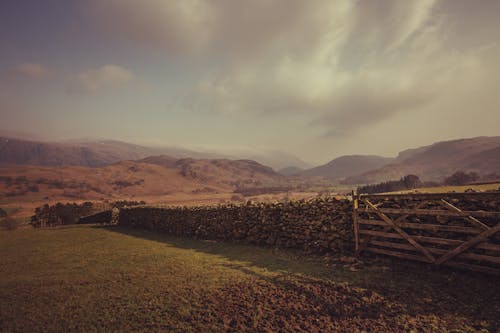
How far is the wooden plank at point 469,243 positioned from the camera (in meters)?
6.25

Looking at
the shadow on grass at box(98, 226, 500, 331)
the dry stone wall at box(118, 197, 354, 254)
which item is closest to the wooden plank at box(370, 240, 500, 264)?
the shadow on grass at box(98, 226, 500, 331)

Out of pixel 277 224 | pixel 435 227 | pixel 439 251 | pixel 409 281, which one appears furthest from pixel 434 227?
pixel 277 224

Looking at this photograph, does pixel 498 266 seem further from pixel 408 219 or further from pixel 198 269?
pixel 198 269

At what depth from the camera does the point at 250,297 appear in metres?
6.40

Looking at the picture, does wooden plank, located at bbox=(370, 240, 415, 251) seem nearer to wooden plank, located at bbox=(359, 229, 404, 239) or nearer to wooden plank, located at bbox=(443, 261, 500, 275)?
wooden plank, located at bbox=(359, 229, 404, 239)

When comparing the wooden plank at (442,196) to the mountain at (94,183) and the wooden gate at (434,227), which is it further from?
the mountain at (94,183)

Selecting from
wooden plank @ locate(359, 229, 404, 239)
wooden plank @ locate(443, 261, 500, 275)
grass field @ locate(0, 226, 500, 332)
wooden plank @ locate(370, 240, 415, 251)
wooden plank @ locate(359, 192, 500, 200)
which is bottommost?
grass field @ locate(0, 226, 500, 332)

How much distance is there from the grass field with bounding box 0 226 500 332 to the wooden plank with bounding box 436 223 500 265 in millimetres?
448

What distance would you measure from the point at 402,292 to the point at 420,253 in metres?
2.47

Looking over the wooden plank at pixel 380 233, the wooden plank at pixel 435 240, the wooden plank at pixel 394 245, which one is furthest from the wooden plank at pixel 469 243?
the wooden plank at pixel 380 233

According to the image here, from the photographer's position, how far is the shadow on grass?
17.7 ft

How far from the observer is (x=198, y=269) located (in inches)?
354

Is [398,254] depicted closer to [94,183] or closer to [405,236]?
[405,236]

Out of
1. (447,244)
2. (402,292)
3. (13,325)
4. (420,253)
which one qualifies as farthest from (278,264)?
(13,325)
